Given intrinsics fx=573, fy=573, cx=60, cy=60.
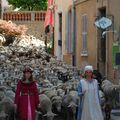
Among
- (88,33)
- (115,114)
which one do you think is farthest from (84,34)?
(115,114)

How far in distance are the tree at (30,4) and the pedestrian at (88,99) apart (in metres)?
42.3

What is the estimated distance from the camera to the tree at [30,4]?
53562mm

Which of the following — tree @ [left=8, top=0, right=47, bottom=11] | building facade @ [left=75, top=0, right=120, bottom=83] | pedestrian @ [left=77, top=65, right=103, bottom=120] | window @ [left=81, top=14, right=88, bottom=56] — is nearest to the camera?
pedestrian @ [left=77, top=65, right=103, bottom=120]

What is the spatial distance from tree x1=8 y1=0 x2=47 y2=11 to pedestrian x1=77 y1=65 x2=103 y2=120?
139 feet

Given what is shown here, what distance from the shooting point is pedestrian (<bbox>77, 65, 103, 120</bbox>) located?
11375 mm

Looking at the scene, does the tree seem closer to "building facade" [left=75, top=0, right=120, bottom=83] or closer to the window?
"building facade" [left=75, top=0, right=120, bottom=83]

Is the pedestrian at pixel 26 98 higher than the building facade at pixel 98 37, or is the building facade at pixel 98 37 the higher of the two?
the building facade at pixel 98 37

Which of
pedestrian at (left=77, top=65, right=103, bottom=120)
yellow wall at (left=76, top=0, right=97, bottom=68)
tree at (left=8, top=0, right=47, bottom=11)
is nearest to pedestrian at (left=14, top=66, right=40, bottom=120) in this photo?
pedestrian at (left=77, top=65, right=103, bottom=120)

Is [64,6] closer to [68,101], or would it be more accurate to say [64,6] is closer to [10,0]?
[68,101]

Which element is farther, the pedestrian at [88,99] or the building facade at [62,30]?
the building facade at [62,30]

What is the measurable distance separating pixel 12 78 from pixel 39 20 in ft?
86.2

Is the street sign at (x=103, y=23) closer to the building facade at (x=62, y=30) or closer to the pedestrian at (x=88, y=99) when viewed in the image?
the pedestrian at (x=88, y=99)

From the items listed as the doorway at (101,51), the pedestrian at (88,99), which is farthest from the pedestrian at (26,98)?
the doorway at (101,51)

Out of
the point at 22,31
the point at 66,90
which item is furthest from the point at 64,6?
the point at 66,90
